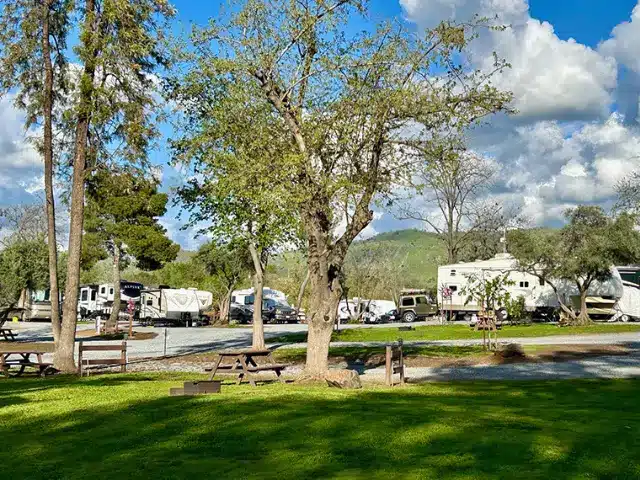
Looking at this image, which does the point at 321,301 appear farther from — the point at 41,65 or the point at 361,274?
the point at 361,274

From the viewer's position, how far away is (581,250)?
40.3 m

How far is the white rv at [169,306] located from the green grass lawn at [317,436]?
3916cm

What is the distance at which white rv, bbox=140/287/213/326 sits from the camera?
52875 mm

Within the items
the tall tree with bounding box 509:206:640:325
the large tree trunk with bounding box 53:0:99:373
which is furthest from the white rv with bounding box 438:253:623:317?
the large tree trunk with bounding box 53:0:99:373

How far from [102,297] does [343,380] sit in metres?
44.6

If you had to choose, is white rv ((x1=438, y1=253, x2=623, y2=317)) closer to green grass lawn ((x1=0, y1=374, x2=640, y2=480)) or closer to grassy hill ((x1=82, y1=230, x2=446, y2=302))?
grassy hill ((x1=82, y1=230, x2=446, y2=302))

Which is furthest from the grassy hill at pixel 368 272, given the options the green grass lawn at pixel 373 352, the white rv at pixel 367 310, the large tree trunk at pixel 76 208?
the large tree trunk at pixel 76 208

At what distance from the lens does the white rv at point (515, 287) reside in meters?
44.3

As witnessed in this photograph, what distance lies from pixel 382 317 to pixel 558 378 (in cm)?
3934

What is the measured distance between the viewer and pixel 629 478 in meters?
6.77

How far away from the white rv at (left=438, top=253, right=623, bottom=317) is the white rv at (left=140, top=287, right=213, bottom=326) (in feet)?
54.2

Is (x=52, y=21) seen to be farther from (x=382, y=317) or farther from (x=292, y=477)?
(x=382, y=317)

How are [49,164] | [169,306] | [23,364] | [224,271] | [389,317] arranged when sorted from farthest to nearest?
[389,317], [224,271], [169,306], [49,164], [23,364]

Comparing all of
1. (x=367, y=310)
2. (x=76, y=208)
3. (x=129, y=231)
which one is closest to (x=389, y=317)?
(x=367, y=310)
